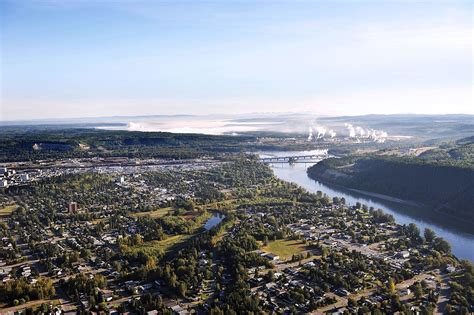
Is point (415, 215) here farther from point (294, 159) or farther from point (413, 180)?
point (294, 159)

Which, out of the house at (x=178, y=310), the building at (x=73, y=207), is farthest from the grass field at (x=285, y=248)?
the building at (x=73, y=207)

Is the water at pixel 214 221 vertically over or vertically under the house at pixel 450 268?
over

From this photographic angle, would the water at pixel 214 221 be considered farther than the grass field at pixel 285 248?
Yes

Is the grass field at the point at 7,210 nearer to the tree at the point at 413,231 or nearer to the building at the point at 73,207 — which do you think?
the building at the point at 73,207

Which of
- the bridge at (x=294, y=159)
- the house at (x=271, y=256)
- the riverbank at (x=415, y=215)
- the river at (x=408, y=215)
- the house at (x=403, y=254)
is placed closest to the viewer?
the house at (x=271, y=256)

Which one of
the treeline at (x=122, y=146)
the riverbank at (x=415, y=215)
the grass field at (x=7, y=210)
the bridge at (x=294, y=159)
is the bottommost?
the riverbank at (x=415, y=215)

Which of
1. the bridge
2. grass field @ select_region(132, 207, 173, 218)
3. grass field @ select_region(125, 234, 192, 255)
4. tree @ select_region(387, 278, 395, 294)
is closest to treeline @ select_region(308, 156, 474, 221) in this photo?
the bridge

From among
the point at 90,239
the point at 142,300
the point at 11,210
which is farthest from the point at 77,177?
the point at 142,300
